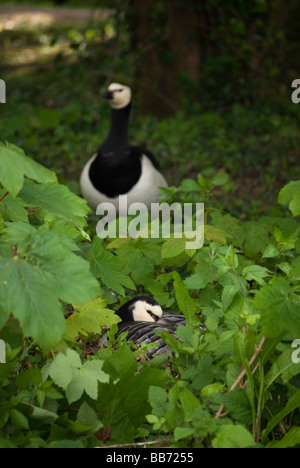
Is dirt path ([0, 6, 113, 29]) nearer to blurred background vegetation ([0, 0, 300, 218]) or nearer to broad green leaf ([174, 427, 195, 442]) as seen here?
blurred background vegetation ([0, 0, 300, 218])

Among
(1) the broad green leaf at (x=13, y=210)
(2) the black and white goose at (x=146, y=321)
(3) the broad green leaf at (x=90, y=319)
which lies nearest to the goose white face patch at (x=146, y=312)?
(2) the black and white goose at (x=146, y=321)

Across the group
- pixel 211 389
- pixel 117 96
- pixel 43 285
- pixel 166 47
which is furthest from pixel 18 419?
pixel 166 47

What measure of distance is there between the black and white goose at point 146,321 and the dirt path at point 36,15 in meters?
11.4

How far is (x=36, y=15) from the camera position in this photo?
14258mm

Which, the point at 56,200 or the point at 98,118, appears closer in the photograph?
the point at 56,200

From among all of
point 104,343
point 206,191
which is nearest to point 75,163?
point 206,191

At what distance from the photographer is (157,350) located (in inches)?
98.4

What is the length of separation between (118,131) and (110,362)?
10.4 ft

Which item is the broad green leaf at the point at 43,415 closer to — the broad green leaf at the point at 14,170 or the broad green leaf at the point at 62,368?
the broad green leaf at the point at 62,368

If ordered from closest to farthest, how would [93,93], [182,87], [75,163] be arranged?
[75,163], [182,87], [93,93]

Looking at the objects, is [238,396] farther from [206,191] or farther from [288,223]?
[206,191]

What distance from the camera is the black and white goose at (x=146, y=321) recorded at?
8.36ft

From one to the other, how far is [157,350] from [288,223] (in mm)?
1156

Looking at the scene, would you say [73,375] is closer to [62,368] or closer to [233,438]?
[62,368]
